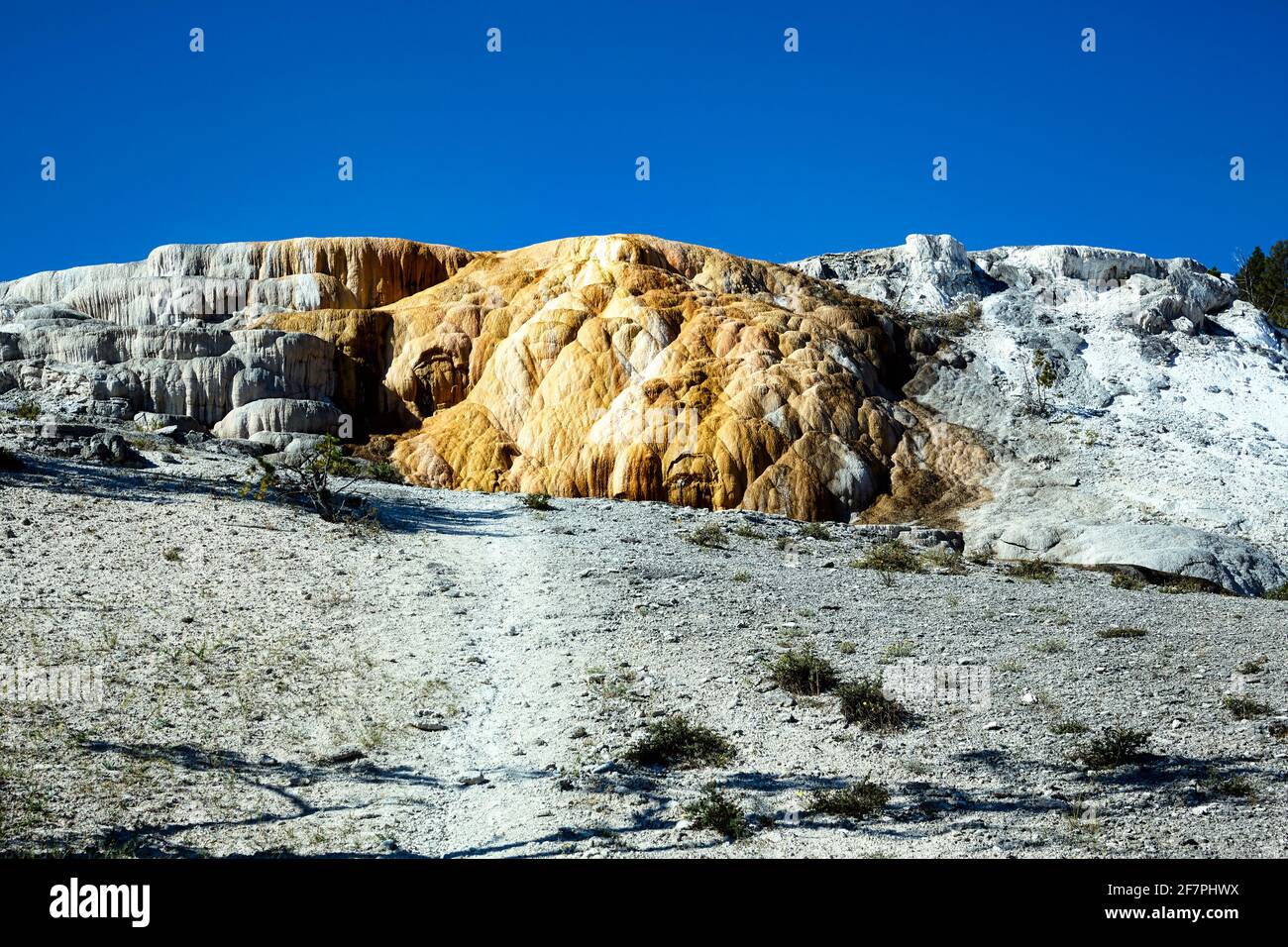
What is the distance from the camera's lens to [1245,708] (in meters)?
10.3

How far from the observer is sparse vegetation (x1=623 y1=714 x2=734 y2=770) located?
31.5 ft

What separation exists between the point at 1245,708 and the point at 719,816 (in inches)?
221

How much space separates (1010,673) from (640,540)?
30.3ft

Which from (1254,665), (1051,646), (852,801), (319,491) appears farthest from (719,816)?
(319,491)

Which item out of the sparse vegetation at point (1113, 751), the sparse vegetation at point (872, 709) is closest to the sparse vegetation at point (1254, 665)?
the sparse vegetation at point (1113, 751)

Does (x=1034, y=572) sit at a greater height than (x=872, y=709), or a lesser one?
greater

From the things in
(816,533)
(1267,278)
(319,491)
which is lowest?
(816,533)

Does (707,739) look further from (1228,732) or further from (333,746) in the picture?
(1228,732)

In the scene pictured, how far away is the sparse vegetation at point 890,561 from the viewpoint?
18500mm

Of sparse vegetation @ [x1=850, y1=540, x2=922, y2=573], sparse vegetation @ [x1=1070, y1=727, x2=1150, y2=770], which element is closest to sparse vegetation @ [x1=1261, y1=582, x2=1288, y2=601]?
sparse vegetation @ [x1=850, y1=540, x2=922, y2=573]

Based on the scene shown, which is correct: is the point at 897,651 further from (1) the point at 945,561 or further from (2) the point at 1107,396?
(2) the point at 1107,396

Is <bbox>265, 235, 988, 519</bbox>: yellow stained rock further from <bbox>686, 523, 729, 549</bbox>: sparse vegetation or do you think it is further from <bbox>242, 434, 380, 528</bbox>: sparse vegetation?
<bbox>242, 434, 380, 528</bbox>: sparse vegetation

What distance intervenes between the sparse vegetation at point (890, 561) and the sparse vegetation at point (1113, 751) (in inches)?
349

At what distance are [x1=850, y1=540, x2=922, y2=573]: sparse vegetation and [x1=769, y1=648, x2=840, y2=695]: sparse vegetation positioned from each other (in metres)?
7.08
